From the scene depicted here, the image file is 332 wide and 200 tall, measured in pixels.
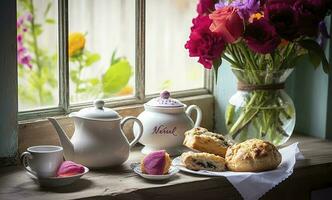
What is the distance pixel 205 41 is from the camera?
5.93ft

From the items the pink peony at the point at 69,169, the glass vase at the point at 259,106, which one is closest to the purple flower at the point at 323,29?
the glass vase at the point at 259,106

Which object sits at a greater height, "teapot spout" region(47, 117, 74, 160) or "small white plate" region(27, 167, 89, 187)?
"teapot spout" region(47, 117, 74, 160)

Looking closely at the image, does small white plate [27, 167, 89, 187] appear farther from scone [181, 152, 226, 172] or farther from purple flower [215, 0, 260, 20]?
purple flower [215, 0, 260, 20]

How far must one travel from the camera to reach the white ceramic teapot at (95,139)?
1722 millimetres

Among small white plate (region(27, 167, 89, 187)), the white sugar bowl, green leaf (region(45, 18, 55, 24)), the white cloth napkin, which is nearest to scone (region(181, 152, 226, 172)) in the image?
the white cloth napkin

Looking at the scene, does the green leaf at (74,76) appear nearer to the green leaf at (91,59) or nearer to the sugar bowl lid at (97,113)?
the green leaf at (91,59)

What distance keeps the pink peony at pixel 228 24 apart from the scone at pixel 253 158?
250mm

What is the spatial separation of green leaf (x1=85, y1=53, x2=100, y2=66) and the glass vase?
0.34 metres

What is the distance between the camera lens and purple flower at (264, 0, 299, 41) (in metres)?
1.79

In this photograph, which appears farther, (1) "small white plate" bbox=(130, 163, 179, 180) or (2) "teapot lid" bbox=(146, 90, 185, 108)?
(2) "teapot lid" bbox=(146, 90, 185, 108)

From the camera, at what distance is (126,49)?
1998 millimetres

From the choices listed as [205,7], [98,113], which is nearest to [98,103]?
[98,113]

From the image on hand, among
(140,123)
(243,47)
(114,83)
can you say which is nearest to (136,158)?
(140,123)

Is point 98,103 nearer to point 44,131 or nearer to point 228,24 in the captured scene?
point 44,131
